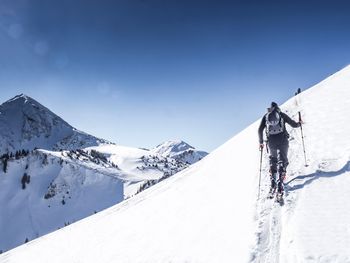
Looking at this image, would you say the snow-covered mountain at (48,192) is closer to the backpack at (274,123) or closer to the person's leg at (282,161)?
the backpack at (274,123)

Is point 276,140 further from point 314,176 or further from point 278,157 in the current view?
point 314,176

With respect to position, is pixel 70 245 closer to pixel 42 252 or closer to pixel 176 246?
pixel 42 252

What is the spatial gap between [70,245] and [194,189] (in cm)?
654

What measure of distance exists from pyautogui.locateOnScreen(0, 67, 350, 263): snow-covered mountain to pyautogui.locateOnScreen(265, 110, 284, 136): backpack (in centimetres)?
204

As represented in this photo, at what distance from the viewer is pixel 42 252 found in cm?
1798

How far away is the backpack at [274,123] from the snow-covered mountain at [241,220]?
204 centimetres

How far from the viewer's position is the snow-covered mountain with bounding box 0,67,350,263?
980 cm

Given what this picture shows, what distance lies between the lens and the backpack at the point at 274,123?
552 inches

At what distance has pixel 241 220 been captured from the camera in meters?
12.1

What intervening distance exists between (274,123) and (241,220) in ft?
13.9

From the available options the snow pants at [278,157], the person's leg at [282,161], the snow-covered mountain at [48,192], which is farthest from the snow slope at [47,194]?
the person's leg at [282,161]

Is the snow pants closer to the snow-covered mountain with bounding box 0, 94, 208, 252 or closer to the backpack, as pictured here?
the backpack

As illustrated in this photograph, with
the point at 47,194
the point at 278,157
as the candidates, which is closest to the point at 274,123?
the point at 278,157


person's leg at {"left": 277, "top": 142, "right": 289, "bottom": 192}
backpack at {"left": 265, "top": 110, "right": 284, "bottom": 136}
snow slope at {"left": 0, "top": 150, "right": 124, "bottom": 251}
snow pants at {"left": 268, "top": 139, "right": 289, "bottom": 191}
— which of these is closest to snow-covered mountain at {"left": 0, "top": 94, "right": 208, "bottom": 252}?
snow slope at {"left": 0, "top": 150, "right": 124, "bottom": 251}
